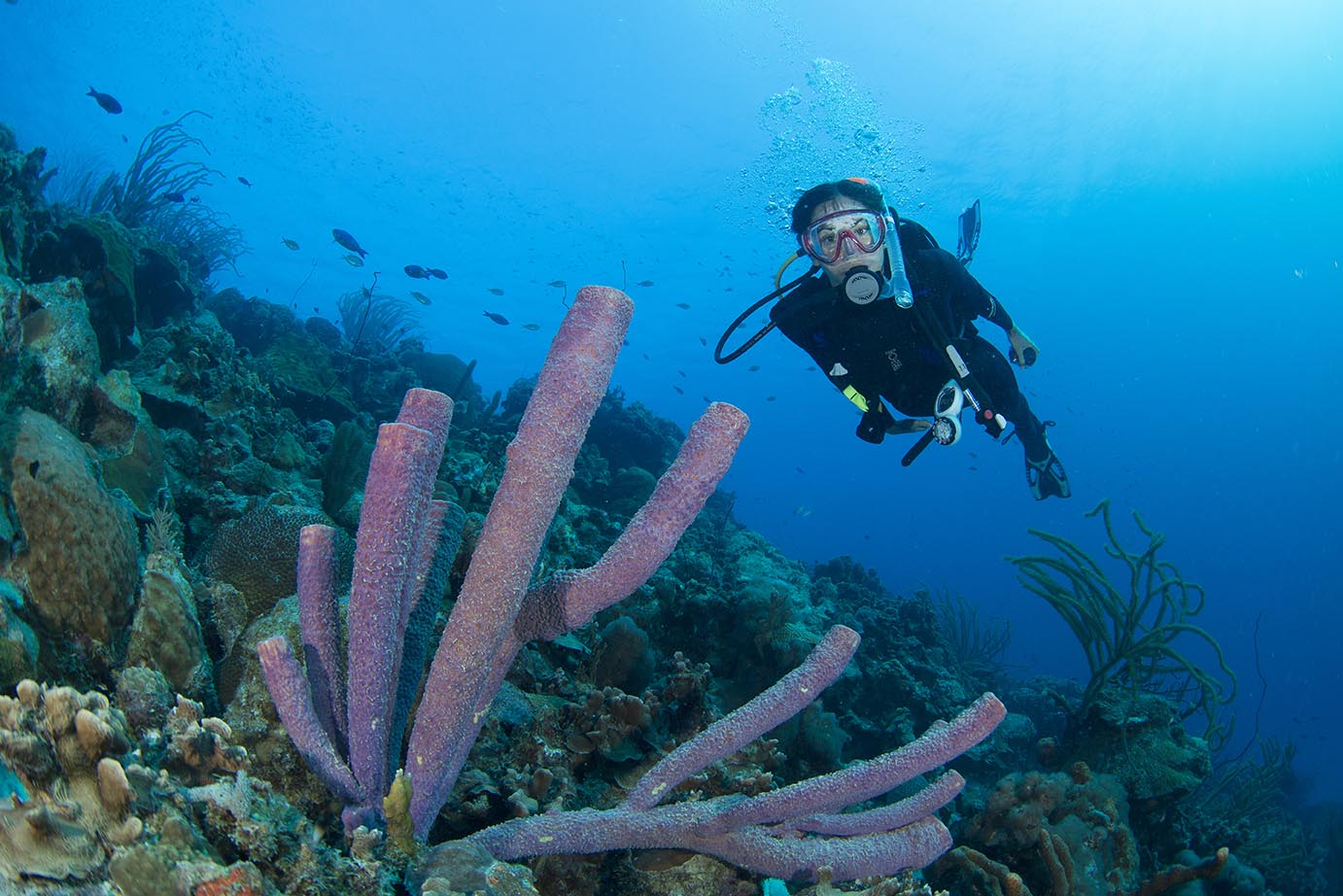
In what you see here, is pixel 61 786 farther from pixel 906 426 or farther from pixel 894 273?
pixel 906 426

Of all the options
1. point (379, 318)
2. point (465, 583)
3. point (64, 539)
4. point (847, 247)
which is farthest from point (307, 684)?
point (379, 318)

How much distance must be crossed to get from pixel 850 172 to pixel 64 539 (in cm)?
3331

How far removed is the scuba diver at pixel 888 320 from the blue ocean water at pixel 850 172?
1680cm

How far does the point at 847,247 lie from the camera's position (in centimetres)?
525

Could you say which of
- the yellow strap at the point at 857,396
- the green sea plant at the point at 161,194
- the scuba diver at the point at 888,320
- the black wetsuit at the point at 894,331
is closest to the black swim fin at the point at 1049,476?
the scuba diver at the point at 888,320

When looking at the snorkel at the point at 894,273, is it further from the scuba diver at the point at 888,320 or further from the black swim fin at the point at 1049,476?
the black swim fin at the point at 1049,476

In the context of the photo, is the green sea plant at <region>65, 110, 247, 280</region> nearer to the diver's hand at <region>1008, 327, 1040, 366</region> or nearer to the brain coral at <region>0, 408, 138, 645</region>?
the brain coral at <region>0, 408, 138, 645</region>

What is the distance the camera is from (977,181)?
40719 mm

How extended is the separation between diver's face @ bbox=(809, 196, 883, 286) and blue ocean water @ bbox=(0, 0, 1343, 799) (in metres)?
18.1

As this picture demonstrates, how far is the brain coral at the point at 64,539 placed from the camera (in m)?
2.14

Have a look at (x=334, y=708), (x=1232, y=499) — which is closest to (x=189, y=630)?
(x=334, y=708)

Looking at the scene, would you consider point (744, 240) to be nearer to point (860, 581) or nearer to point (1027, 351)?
point (860, 581)

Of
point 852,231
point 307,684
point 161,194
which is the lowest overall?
point 307,684

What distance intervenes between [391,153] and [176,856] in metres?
58.2
